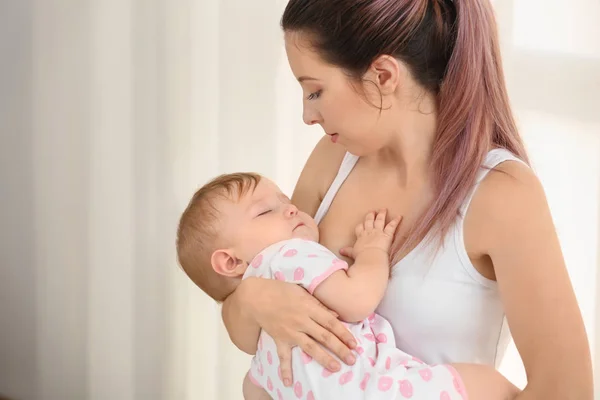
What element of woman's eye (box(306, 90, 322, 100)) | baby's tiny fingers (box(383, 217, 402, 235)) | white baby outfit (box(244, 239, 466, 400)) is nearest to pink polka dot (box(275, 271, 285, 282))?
white baby outfit (box(244, 239, 466, 400))

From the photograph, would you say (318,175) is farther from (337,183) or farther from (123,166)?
(123,166)

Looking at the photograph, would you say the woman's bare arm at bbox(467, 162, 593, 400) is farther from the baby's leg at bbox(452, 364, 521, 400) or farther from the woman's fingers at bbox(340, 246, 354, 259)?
the woman's fingers at bbox(340, 246, 354, 259)

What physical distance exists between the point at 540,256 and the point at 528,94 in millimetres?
708

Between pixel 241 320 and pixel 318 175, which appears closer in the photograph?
pixel 241 320

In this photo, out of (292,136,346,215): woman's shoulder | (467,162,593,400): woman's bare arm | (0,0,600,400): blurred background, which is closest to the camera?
(467,162,593,400): woman's bare arm

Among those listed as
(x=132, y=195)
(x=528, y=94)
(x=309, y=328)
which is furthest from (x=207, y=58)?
(x=309, y=328)

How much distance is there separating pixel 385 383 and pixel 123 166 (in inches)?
71.3

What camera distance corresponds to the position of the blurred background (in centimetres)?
250

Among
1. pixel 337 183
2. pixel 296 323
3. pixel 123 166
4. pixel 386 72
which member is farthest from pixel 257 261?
pixel 123 166

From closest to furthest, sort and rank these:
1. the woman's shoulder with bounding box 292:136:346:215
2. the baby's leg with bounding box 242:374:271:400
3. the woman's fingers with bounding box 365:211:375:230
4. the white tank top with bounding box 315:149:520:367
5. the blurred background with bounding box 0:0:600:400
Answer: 1. the white tank top with bounding box 315:149:520:367
2. the woman's fingers with bounding box 365:211:375:230
3. the baby's leg with bounding box 242:374:271:400
4. the woman's shoulder with bounding box 292:136:346:215
5. the blurred background with bounding box 0:0:600:400

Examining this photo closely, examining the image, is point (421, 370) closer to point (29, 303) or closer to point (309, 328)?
point (309, 328)

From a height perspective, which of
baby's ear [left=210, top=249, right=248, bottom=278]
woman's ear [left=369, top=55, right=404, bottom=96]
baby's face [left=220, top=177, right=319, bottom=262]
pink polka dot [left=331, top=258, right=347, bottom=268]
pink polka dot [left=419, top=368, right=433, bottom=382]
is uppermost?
woman's ear [left=369, top=55, right=404, bottom=96]

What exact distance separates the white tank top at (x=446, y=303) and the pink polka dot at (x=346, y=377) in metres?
0.16

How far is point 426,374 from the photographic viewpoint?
1264mm
